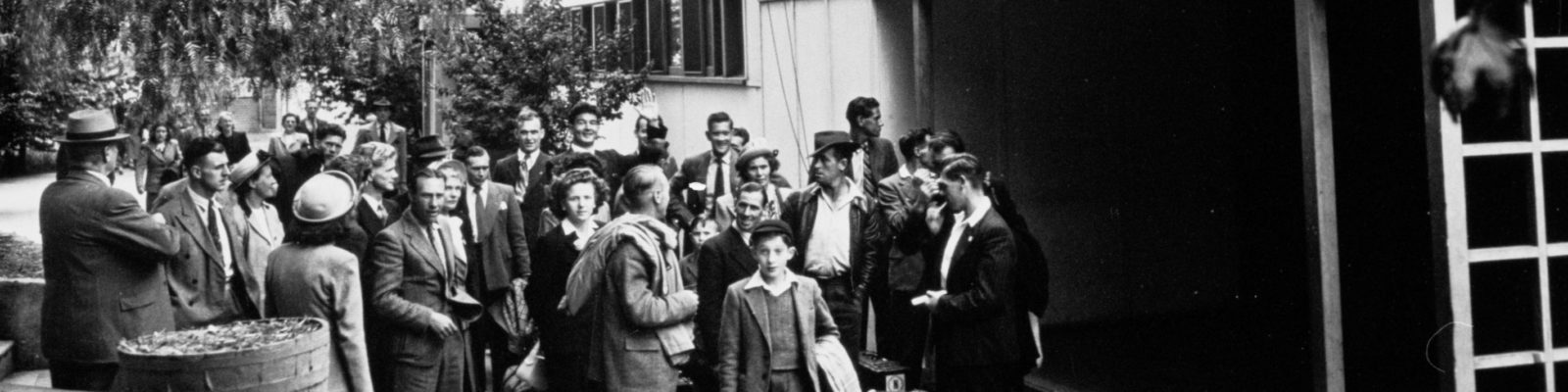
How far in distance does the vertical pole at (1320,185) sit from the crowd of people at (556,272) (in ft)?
4.17

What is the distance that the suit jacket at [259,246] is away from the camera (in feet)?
27.6

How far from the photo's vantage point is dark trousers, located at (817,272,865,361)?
8883mm

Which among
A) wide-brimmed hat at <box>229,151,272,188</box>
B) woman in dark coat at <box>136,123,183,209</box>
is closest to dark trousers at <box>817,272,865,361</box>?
wide-brimmed hat at <box>229,151,272,188</box>

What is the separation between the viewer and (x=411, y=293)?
25.3ft

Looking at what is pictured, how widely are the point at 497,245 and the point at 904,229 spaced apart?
215 centimetres

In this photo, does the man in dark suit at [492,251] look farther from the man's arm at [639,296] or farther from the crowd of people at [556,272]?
the man's arm at [639,296]

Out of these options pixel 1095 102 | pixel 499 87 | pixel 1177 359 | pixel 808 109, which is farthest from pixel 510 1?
pixel 1177 359

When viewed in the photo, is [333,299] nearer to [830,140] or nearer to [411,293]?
[411,293]

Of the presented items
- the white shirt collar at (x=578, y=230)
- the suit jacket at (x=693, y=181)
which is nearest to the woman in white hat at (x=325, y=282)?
the white shirt collar at (x=578, y=230)

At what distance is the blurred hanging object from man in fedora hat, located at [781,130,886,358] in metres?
6.65

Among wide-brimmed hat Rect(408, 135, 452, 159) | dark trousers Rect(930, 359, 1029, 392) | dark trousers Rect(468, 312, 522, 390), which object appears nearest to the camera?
dark trousers Rect(930, 359, 1029, 392)

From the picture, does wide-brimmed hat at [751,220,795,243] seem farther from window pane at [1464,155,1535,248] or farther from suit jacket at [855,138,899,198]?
suit jacket at [855,138,899,198]

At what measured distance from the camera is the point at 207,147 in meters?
8.41

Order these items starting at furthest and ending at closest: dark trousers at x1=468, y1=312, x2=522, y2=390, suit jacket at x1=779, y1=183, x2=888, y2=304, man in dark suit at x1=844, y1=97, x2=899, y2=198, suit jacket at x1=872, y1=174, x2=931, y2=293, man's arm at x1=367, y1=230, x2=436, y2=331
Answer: man in dark suit at x1=844, y1=97, x2=899, y2=198 < suit jacket at x1=779, y1=183, x2=888, y2=304 < dark trousers at x1=468, y1=312, x2=522, y2=390 < suit jacket at x1=872, y1=174, x2=931, y2=293 < man's arm at x1=367, y1=230, x2=436, y2=331
